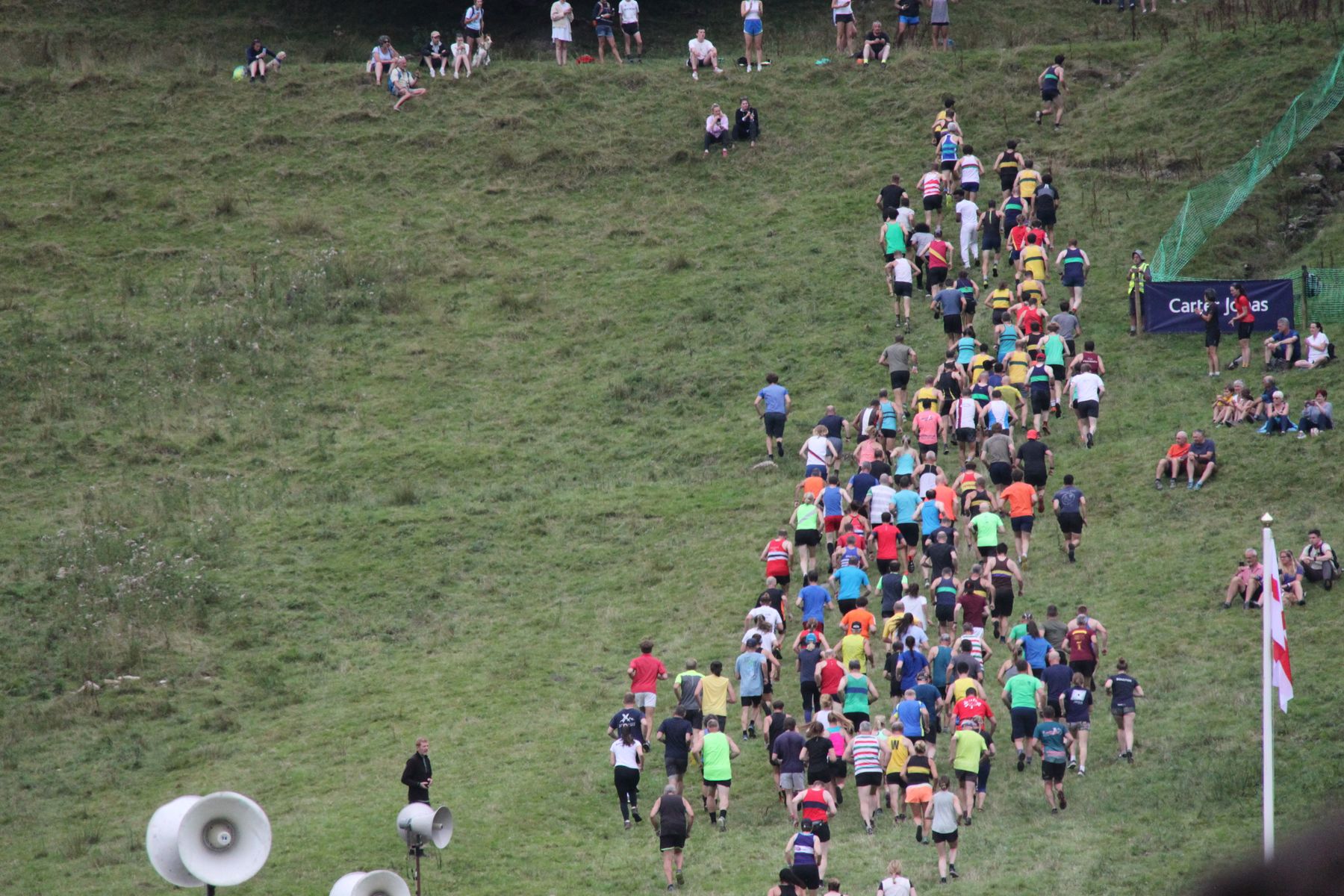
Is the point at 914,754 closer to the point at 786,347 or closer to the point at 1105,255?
the point at 786,347

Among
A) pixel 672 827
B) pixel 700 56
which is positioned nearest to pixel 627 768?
pixel 672 827

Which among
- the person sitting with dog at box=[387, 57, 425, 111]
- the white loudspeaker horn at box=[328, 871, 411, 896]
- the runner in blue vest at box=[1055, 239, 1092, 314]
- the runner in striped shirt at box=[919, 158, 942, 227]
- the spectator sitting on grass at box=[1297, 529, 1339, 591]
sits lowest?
the white loudspeaker horn at box=[328, 871, 411, 896]

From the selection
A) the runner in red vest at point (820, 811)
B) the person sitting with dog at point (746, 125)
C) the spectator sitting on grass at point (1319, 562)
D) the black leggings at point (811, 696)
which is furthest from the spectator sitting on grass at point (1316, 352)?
the person sitting with dog at point (746, 125)

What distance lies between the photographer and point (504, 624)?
94.6ft

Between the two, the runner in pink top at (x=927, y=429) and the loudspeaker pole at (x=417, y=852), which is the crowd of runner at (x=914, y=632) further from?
the loudspeaker pole at (x=417, y=852)

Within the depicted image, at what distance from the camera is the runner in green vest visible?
67.0 ft

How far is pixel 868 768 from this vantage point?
66.4ft

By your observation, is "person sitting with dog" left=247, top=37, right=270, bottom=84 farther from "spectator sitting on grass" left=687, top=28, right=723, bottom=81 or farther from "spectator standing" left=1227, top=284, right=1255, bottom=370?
"spectator standing" left=1227, top=284, right=1255, bottom=370

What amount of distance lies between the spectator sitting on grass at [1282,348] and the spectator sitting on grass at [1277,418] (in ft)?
8.61

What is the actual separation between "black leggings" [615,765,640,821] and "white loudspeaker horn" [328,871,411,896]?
16.3 feet

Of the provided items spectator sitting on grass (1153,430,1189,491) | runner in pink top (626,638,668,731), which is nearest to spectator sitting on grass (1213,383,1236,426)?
spectator sitting on grass (1153,430,1189,491)

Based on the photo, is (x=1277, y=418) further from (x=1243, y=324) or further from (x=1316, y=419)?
(x=1243, y=324)

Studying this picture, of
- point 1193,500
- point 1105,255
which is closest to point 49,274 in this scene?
point 1105,255

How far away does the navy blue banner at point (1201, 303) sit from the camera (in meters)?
33.6
